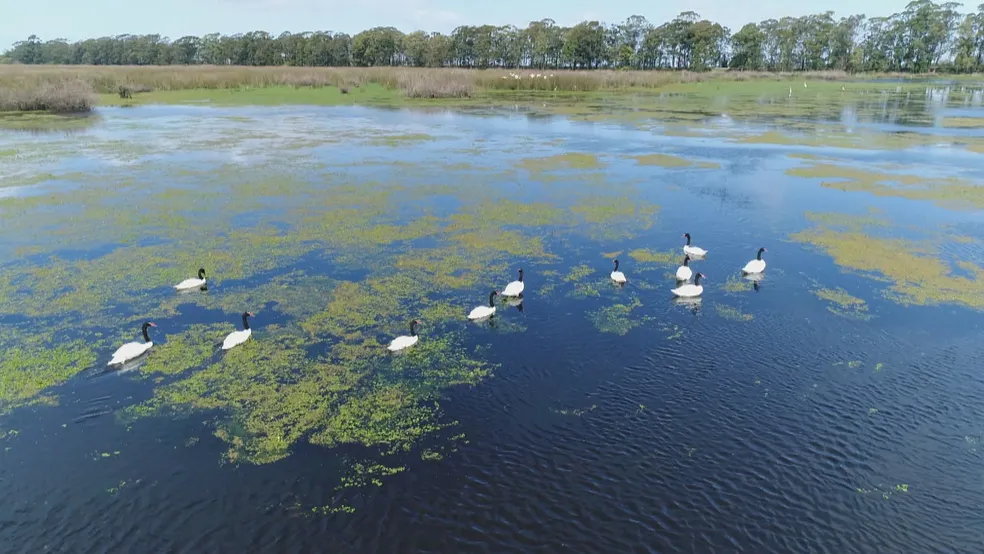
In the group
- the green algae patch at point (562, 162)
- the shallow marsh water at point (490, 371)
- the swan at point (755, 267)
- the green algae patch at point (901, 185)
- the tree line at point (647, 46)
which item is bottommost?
the shallow marsh water at point (490, 371)

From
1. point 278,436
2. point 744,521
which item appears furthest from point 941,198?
point 278,436

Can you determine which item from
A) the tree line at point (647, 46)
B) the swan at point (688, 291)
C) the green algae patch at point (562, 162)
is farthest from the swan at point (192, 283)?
the tree line at point (647, 46)

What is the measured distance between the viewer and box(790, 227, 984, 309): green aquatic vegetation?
1367 cm

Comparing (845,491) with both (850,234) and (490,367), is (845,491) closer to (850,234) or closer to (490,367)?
(490,367)

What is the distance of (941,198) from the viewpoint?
851 inches

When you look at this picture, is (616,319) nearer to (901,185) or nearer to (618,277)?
(618,277)

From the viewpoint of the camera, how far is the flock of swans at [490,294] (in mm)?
10875

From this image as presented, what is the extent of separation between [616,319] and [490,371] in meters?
3.33

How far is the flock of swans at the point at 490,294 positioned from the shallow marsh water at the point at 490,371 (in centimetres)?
25

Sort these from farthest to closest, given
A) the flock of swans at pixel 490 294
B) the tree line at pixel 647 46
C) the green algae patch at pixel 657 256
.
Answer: the tree line at pixel 647 46
the green algae patch at pixel 657 256
the flock of swans at pixel 490 294

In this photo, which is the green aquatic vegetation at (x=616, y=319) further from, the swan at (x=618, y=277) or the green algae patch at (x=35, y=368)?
the green algae patch at (x=35, y=368)

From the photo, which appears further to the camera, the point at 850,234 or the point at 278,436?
the point at 850,234

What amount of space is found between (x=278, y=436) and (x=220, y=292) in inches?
234

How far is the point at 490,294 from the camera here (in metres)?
13.5
